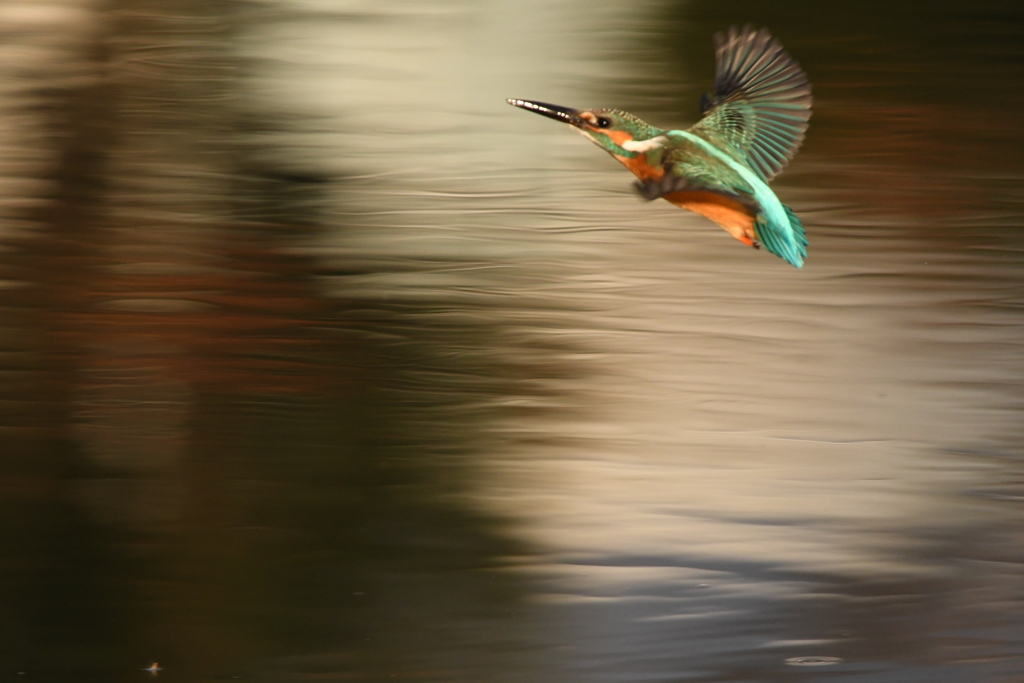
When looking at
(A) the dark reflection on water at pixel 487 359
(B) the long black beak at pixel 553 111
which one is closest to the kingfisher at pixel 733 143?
(B) the long black beak at pixel 553 111

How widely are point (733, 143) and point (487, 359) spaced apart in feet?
2.36

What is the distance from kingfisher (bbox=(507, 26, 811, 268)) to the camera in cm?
60

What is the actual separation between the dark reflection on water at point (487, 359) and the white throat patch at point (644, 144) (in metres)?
0.57

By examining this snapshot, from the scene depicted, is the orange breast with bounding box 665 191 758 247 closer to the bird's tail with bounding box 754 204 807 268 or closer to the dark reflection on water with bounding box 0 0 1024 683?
the bird's tail with bounding box 754 204 807 268

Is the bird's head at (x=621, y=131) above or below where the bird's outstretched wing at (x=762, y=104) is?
below

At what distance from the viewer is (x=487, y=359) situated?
1.36 meters

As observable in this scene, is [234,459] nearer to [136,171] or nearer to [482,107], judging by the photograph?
[136,171]

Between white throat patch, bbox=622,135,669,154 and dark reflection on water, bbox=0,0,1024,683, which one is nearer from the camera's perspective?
white throat patch, bbox=622,135,669,154

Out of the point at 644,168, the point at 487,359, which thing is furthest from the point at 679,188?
the point at 487,359

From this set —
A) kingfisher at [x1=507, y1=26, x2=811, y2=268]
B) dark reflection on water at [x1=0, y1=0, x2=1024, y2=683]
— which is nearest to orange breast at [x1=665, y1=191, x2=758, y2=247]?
kingfisher at [x1=507, y1=26, x2=811, y2=268]

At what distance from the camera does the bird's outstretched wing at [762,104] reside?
26.6 inches

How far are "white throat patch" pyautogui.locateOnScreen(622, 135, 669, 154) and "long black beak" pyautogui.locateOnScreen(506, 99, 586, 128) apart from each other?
3 centimetres

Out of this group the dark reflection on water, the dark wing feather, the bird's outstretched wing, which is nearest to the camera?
the dark wing feather

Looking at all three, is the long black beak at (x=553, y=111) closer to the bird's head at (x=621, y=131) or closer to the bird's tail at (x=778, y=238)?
the bird's head at (x=621, y=131)
